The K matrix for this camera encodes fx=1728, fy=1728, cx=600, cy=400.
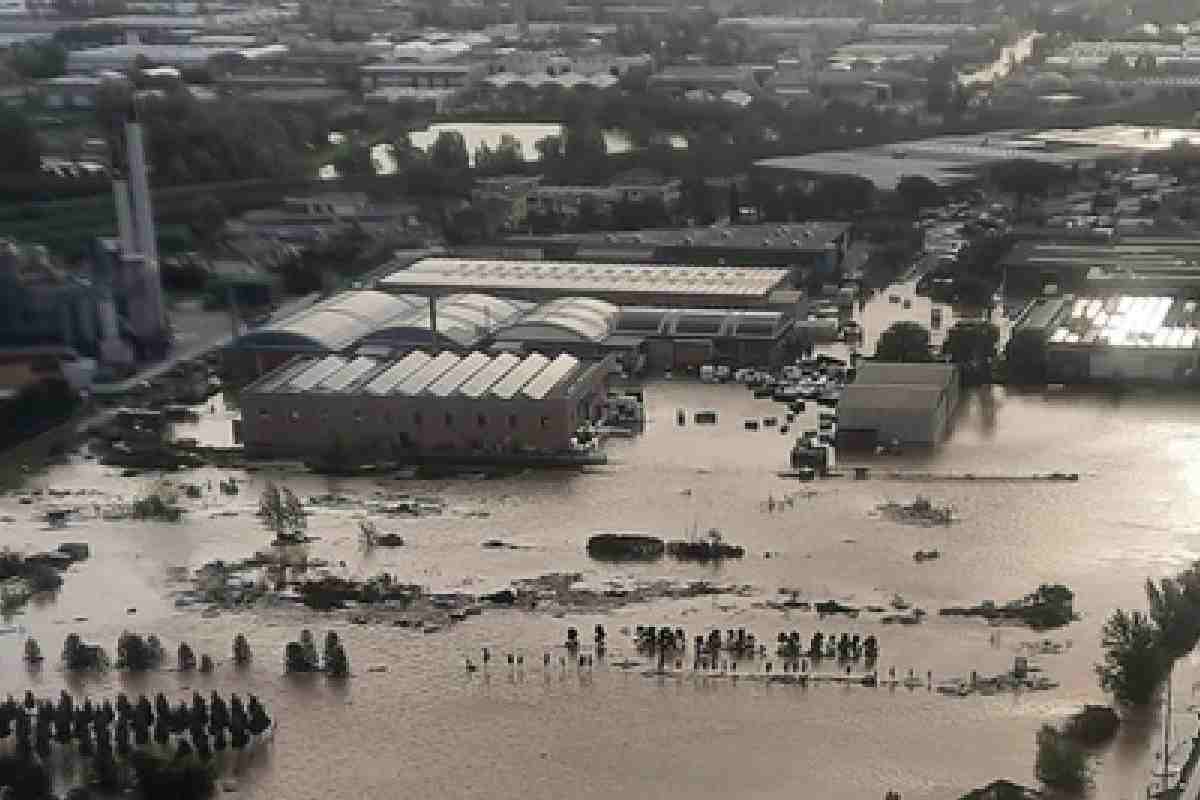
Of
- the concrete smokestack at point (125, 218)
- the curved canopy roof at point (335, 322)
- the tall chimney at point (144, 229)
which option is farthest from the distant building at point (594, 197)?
the concrete smokestack at point (125, 218)

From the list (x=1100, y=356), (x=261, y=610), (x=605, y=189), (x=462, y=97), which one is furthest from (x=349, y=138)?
(x=261, y=610)

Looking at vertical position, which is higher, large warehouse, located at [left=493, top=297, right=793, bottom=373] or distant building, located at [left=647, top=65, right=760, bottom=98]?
distant building, located at [left=647, top=65, right=760, bottom=98]

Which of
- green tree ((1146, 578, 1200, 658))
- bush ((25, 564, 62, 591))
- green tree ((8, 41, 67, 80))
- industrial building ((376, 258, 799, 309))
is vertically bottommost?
bush ((25, 564, 62, 591))

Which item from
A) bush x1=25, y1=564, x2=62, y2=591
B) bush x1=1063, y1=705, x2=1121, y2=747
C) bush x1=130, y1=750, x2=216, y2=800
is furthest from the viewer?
Answer: bush x1=25, y1=564, x2=62, y2=591

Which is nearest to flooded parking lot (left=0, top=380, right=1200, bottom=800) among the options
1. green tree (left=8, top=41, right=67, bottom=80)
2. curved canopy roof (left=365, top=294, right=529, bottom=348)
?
curved canopy roof (left=365, top=294, right=529, bottom=348)

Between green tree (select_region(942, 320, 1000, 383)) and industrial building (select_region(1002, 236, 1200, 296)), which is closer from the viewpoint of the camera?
green tree (select_region(942, 320, 1000, 383))

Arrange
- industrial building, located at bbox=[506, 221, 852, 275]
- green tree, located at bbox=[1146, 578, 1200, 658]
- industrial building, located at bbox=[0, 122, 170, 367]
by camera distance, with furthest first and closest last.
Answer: industrial building, located at bbox=[506, 221, 852, 275]
industrial building, located at bbox=[0, 122, 170, 367]
green tree, located at bbox=[1146, 578, 1200, 658]

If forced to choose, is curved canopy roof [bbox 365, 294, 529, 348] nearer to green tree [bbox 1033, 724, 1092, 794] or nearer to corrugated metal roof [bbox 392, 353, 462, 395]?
corrugated metal roof [bbox 392, 353, 462, 395]

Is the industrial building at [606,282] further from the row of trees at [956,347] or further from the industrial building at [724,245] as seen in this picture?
the row of trees at [956,347]
